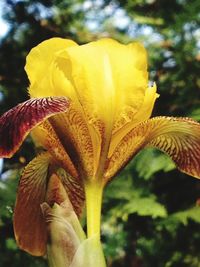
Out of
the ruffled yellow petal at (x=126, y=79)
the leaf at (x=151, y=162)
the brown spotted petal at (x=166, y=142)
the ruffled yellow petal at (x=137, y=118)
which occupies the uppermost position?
the ruffled yellow petal at (x=126, y=79)

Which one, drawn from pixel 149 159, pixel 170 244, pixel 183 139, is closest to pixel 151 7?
pixel 149 159

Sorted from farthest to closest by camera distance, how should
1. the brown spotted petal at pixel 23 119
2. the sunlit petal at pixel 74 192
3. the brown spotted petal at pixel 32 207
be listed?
the sunlit petal at pixel 74 192 < the brown spotted petal at pixel 32 207 < the brown spotted petal at pixel 23 119

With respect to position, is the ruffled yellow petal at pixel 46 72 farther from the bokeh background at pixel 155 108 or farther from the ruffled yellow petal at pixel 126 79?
the bokeh background at pixel 155 108

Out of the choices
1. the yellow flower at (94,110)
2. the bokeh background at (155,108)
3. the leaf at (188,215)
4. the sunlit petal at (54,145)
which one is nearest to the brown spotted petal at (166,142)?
the yellow flower at (94,110)

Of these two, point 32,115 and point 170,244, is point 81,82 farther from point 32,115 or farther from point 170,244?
point 170,244

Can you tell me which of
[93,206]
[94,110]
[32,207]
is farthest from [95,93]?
[32,207]
